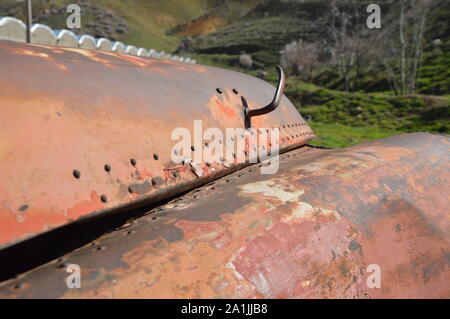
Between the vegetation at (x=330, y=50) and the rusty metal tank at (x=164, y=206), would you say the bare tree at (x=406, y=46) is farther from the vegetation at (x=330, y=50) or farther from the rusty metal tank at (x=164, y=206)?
the rusty metal tank at (x=164, y=206)

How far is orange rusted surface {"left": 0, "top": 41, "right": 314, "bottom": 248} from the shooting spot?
3.63 feet

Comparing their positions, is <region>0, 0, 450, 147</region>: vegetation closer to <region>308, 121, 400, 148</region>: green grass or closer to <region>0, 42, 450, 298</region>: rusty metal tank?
<region>308, 121, 400, 148</region>: green grass

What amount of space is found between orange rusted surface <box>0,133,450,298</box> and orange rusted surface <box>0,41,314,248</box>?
130mm

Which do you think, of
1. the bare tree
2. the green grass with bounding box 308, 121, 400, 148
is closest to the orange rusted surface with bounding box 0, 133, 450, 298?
the green grass with bounding box 308, 121, 400, 148

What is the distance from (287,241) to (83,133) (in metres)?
0.79

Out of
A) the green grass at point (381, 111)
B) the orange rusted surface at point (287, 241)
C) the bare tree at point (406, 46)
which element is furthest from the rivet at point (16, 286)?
the bare tree at point (406, 46)

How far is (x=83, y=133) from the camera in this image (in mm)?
1306

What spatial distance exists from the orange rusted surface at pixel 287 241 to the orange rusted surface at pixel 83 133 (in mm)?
130

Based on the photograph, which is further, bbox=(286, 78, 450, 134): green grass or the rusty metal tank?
bbox=(286, 78, 450, 134): green grass

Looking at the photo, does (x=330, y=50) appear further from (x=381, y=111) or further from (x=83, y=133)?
(x=83, y=133)

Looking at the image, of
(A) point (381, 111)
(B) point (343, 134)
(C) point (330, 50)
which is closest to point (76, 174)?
(B) point (343, 134)
